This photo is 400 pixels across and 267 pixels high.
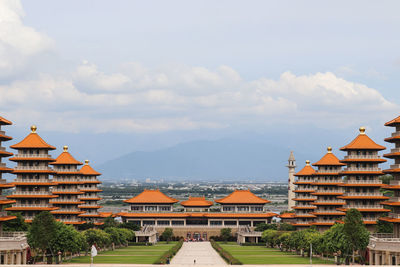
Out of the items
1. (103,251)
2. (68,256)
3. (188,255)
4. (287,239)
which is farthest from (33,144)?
(287,239)

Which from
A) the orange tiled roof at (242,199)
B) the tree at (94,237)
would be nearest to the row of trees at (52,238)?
the tree at (94,237)

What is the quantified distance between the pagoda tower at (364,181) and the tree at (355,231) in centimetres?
1110

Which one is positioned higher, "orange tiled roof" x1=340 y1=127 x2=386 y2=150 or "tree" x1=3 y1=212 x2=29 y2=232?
"orange tiled roof" x1=340 y1=127 x2=386 y2=150

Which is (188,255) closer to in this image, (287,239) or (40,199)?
(287,239)

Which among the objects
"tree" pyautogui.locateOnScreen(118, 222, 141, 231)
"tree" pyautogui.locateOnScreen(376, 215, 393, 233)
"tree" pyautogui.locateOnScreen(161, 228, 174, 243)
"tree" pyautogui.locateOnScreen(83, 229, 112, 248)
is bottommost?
"tree" pyautogui.locateOnScreen(161, 228, 174, 243)

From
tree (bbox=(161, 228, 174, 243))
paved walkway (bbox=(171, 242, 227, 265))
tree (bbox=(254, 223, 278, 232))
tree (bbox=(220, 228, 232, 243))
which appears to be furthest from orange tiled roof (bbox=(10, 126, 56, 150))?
tree (bbox=(254, 223, 278, 232))

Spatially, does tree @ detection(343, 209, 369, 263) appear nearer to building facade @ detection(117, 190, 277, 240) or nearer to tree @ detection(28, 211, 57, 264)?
tree @ detection(28, 211, 57, 264)

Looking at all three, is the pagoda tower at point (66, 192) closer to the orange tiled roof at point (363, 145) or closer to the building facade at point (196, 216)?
the building facade at point (196, 216)

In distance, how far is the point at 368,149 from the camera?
285ft

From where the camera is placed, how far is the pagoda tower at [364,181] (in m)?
84.6

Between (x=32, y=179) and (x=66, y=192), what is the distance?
13.8 meters

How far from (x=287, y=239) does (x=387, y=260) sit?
30.1 m

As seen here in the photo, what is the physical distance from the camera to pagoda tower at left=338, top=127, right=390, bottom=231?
84562 mm

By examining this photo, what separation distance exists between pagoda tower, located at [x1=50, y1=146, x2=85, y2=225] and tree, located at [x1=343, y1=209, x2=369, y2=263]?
152 feet
